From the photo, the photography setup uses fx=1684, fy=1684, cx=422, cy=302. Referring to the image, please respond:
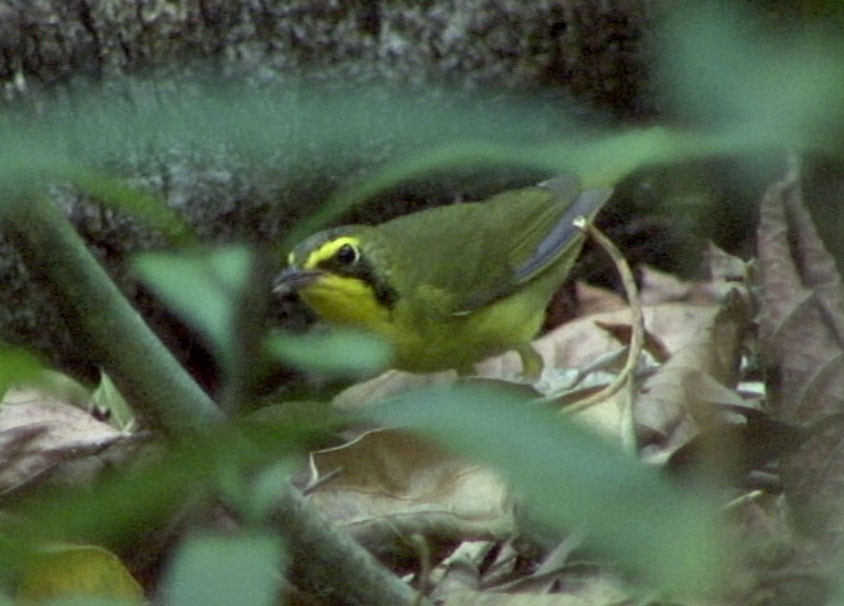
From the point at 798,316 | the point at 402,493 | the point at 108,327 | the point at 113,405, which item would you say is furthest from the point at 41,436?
the point at 108,327

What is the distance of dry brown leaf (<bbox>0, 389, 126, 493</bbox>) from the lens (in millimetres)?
4098

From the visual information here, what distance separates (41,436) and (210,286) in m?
3.29

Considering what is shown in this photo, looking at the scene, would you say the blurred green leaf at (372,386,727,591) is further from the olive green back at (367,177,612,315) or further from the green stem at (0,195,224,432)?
the olive green back at (367,177,612,315)

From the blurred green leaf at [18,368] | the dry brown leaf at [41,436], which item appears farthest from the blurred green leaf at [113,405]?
the blurred green leaf at [18,368]

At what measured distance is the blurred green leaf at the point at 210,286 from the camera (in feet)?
4.04

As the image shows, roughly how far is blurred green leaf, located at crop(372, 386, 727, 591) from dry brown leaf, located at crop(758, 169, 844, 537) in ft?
6.99

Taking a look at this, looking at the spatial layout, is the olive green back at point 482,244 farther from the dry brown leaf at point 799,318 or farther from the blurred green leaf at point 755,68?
the blurred green leaf at point 755,68

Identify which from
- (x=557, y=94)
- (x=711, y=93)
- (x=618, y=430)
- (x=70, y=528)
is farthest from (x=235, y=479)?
(x=557, y=94)

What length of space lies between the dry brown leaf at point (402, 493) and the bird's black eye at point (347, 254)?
133 cm

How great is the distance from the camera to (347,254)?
5.29m

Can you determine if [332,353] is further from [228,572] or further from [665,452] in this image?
[665,452]

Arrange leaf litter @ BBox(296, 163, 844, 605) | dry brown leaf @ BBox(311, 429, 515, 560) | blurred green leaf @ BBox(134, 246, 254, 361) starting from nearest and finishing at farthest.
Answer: blurred green leaf @ BBox(134, 246, 254, 361), leaf litter @ BBox(296, 163, 844, 605), dry brown leaf @ BBox(311, 429, 515, 560)

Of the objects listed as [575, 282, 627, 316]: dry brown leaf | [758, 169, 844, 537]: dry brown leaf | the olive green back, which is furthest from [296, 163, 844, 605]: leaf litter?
[575, 282, 627, 316]: dry brown leaf

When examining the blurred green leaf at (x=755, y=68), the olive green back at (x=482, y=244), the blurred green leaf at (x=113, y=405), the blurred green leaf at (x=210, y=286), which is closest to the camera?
the blurred green leaf at (x=755, y=68)
